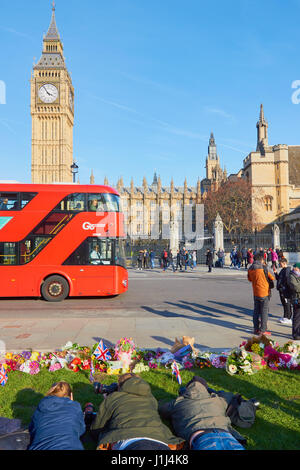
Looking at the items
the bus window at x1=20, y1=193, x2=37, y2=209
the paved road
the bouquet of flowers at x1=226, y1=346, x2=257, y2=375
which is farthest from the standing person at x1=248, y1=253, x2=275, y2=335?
the bus window at x1=20, y1=193, x2=37, y2=209

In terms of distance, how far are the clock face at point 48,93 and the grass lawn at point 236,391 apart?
82047 mm

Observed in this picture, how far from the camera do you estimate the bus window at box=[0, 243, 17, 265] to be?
38.7 ft

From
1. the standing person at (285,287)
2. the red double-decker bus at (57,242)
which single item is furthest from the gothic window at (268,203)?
the standing person at (285,287)

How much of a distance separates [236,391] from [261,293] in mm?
3168

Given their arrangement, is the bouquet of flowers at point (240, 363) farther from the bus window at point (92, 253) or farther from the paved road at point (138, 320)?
the bus window at point (92, 253)

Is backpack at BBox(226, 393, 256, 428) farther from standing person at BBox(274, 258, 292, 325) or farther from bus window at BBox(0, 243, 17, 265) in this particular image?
bus window at BBox(0, 243, 17, 265)

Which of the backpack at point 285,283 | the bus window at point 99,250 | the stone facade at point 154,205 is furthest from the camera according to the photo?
the stone facade at point 154,205

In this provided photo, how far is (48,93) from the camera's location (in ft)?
252

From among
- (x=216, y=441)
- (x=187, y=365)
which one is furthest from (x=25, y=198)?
(x=216, y=441)

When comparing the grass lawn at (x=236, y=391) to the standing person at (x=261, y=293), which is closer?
the grass lawn at (x=236, y=391)

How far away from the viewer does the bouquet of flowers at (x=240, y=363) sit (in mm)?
4984

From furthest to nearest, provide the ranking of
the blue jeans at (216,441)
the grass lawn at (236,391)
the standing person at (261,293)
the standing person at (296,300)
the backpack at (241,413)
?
the standing person at (261,293), the standing person at (296,300), the backpack at (241,413), the grass lawn at (236,391), the blue jeans at (216,441)

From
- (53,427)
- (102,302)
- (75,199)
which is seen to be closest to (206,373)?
(53,427)
